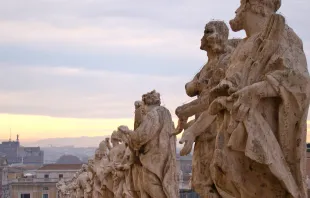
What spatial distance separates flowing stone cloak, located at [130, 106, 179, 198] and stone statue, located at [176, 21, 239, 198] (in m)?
3.10

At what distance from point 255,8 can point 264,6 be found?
0.26 ft

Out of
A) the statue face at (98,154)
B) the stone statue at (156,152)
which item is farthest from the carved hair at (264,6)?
the statue face at (98,154)

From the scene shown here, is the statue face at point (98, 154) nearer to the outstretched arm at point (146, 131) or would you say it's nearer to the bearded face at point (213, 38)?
the outstretched arm at point (146, 131)

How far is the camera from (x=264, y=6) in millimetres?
7203

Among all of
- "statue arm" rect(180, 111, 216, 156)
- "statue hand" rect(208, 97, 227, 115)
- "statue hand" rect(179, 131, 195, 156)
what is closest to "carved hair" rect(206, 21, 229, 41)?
"statue arm" rect(180, 111, 216, 156)

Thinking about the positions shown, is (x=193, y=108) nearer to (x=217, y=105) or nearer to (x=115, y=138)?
(x=217, y=105)

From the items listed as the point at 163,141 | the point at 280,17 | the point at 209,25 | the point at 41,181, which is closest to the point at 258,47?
the point at 280,17

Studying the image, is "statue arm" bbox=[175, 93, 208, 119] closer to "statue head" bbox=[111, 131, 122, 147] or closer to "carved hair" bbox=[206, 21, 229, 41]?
"carved hair" bbox=[206, 21, 229, 41]

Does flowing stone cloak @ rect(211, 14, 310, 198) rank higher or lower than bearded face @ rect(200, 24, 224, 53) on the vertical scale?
lower

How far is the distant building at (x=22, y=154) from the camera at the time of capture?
150m

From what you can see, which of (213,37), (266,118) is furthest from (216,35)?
(266,118)

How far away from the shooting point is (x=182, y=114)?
901cm

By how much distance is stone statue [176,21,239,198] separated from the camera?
334 inches

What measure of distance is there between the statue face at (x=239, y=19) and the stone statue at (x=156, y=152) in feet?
16.6
